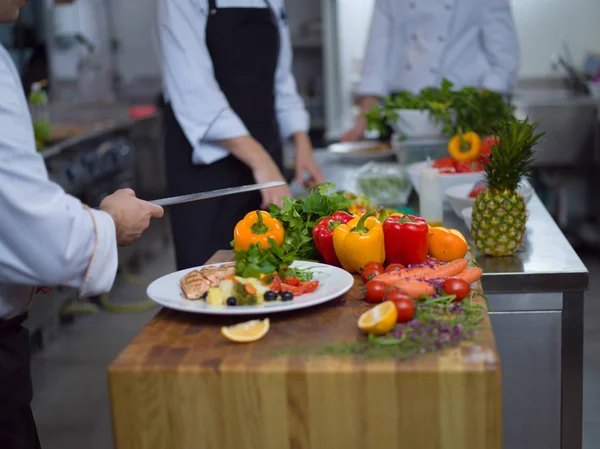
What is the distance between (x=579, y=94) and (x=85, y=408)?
386 centimetres

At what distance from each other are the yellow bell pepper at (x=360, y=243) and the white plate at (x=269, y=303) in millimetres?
52

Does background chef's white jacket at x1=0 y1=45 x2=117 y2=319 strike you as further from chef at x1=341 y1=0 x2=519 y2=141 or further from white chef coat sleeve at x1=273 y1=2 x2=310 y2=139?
chef at x1=341 y1=0 x2=519 y2=141

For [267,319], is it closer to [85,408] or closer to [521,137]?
[521,137]

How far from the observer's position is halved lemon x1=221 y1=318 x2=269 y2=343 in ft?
4.68

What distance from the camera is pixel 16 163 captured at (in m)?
1.38

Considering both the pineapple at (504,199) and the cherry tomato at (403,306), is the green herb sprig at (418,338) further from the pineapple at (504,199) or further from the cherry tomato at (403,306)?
the pineapple at (504,199)

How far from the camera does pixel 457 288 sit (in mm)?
1552

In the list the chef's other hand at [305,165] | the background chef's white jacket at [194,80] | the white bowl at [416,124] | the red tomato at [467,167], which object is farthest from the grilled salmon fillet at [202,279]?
the white bowl at [416,124]

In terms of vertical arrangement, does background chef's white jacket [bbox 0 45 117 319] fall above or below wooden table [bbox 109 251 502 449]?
above

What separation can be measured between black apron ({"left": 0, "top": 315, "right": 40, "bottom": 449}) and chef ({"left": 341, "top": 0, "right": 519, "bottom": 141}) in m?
2.35

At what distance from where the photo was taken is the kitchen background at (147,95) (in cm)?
455

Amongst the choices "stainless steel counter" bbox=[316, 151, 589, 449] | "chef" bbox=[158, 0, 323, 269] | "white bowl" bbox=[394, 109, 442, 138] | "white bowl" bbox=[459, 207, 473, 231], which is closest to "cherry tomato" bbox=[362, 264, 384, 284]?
"stainless steel counter" bbox=[316, 151, 589, 449]

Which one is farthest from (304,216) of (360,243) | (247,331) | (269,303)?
(247,331)

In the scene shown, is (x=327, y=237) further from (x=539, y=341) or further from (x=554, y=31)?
(x=554, y=31)
